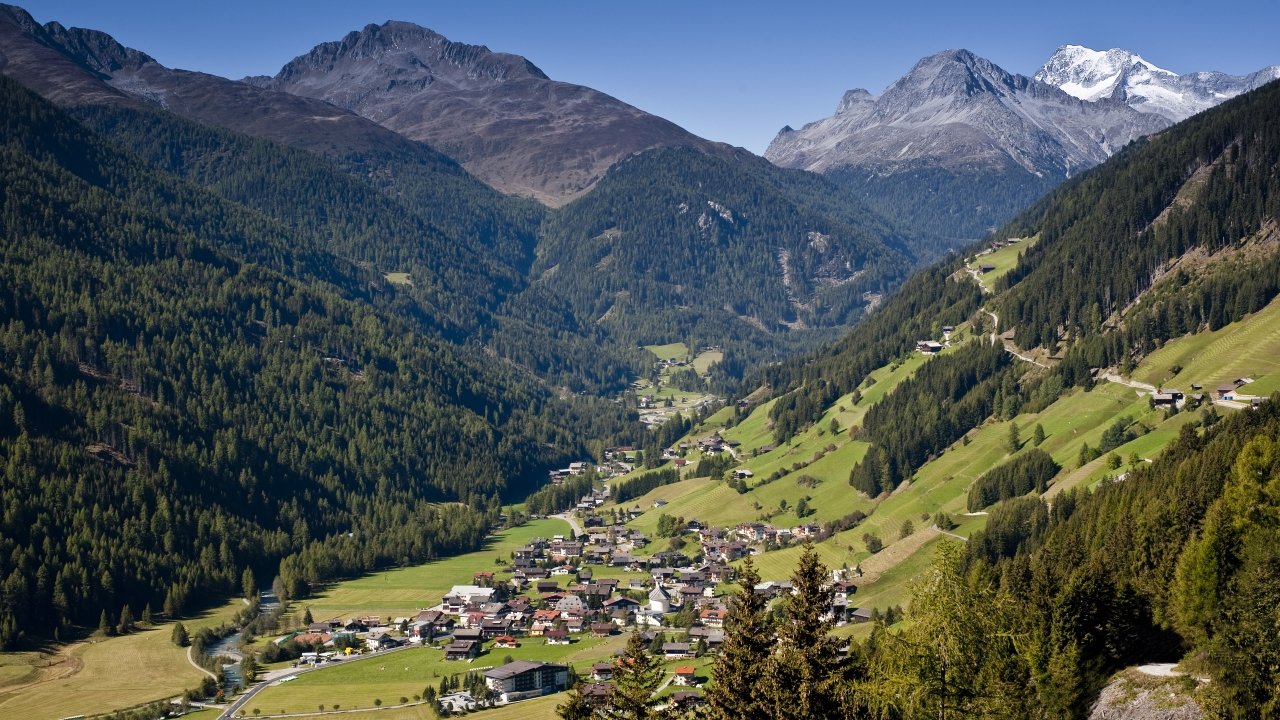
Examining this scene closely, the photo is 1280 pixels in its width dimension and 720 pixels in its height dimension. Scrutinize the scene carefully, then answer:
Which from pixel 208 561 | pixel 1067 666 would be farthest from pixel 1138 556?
pixel 208 561

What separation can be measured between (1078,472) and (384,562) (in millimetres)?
117941

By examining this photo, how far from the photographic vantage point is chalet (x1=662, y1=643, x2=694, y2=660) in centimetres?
12925

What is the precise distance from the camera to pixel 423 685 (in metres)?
127

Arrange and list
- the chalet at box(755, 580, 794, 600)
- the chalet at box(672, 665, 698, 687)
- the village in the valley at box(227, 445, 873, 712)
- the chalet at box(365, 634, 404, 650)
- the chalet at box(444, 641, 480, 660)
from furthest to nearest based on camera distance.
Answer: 1. the chalet at box(755, 580, 794, 600)
2. the chalet at box(365, 634, 404, 650)
3. the chalet at box(444, 641, 480, 660)
4. the village in the valley at box(227, 445, 873, 712)
5. the chalet at box(672, 665, 698, 687)

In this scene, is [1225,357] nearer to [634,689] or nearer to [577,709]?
[634,689]

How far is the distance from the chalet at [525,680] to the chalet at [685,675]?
13.6 meters

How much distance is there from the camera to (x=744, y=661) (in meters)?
47.7

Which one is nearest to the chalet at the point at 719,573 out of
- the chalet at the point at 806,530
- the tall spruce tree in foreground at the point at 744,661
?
the chalet at the point at 806,530

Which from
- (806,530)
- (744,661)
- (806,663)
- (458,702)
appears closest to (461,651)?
(458,702)

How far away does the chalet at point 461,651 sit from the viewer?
137625mm

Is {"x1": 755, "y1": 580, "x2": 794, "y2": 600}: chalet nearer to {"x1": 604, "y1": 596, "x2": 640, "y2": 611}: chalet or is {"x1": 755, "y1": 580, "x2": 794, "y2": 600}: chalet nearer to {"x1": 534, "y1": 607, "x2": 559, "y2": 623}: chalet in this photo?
{"x1": 604, "y1": 596, "x2": 640, "y2": 611}: chalet

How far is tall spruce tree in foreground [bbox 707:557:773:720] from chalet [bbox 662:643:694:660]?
272 feet

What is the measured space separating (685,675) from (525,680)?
19.0 metres

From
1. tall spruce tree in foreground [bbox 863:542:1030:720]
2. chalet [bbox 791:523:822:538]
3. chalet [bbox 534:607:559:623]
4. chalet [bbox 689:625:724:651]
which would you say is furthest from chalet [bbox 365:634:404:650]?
tall spruce tree in foreground [bbox 863:542:1030:720]
